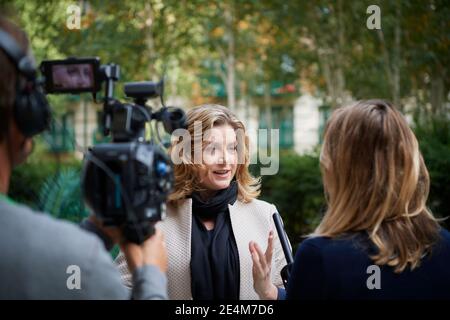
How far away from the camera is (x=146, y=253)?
1.91m

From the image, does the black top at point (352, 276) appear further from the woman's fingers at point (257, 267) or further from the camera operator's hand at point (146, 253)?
the woman's fingers at point (257, 267)

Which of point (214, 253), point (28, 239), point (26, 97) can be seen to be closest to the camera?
point (28, 239)

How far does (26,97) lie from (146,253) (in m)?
0.53

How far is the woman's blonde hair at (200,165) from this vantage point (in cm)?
334

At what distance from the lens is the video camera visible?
A: 1.91m

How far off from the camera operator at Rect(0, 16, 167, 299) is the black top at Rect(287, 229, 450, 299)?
26.7 inches

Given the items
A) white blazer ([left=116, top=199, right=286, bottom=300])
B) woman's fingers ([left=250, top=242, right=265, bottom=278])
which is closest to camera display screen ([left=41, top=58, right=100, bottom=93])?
woman's fingers ([left=250, top=242, right=265, bottom=278])

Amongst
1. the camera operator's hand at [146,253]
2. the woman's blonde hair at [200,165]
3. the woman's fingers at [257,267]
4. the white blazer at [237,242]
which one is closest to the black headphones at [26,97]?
the camera operator's hand at [146,253]

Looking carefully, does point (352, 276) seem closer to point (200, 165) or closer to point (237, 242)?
point (237, 242)

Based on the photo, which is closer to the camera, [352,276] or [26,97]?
[26,97]

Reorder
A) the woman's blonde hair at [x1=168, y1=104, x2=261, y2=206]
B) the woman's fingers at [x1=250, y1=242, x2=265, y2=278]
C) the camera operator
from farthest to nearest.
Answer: the woman's blonde hair at [x1=168, y1=104, x2=261, y2=206]
the woman's fingers at [x1=250, y1=242, x2=265, y2=278]
the camera operator

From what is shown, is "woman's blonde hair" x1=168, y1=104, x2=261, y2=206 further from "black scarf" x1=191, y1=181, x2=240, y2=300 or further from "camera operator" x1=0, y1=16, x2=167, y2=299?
"camera operator" x1=0, y1=16, x2=167, y2=299

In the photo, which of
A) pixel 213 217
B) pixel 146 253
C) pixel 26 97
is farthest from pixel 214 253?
pixel 26 97

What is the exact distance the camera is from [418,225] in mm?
2203
